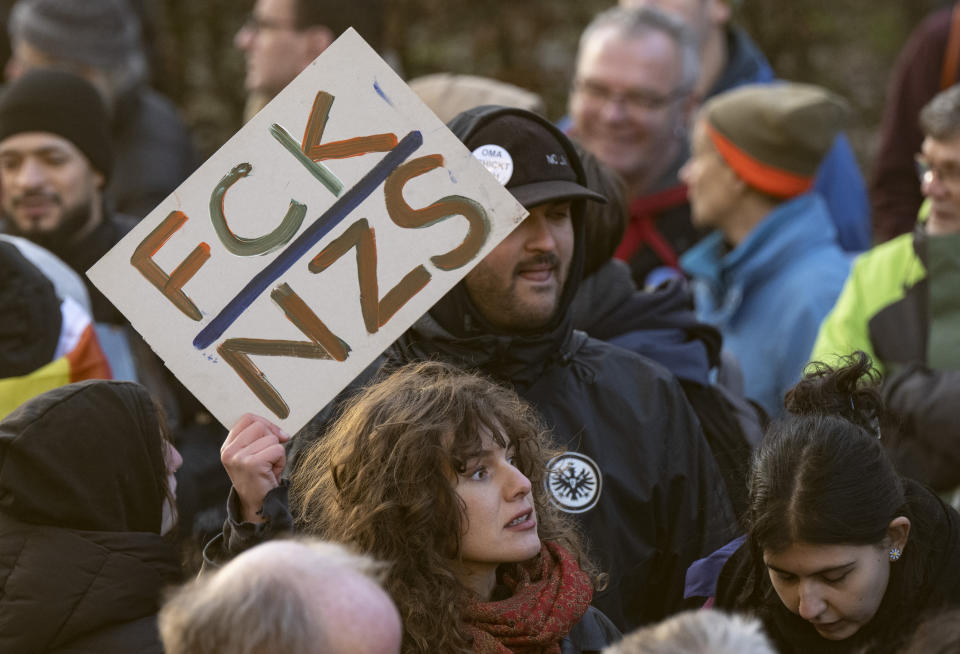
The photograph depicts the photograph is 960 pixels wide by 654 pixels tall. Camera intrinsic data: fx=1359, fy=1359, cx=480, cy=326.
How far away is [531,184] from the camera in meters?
3.29

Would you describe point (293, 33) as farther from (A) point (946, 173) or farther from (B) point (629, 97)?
(A) point (946, 173)

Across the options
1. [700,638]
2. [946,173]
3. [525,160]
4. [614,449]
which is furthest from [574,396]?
[946,173]

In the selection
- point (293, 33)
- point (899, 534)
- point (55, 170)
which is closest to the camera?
point (899, 534)

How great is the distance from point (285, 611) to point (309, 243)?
3.48 ft

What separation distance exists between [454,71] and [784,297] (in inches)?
180

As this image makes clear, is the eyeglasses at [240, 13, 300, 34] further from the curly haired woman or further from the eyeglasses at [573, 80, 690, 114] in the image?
the curly haired woman

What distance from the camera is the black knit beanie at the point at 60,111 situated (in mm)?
4871

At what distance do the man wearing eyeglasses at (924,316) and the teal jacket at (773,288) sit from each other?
0.80 feet

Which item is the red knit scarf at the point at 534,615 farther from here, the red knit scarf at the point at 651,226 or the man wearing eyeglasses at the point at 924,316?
the red knit scarf at the point at 651,226

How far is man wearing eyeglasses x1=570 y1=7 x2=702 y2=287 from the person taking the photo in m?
5.57

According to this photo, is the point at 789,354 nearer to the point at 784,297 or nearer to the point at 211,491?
the point at 784,297

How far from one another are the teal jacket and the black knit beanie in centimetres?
225

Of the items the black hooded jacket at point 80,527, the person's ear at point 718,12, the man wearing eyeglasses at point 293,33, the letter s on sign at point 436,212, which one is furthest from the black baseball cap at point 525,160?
the person's ear at point 718,12

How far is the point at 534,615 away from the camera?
2.60 meters
